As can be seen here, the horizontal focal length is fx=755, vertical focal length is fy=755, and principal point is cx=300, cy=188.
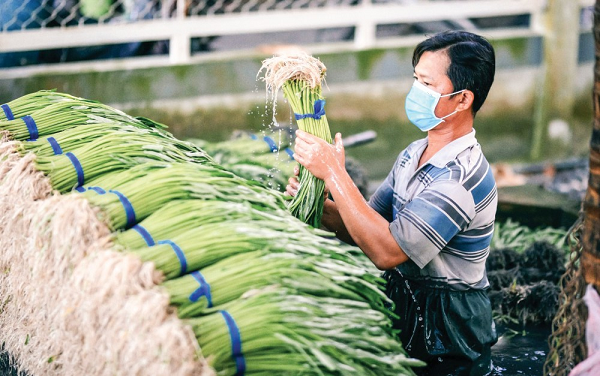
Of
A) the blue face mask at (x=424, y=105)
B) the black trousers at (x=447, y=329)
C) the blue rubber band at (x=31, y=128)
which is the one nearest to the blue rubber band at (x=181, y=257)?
the blue rubber band at (x=31, y=128)

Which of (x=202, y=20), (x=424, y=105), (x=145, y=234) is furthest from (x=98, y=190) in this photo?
(x=202, y=20)

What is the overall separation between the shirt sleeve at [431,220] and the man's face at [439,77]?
12.8 inches

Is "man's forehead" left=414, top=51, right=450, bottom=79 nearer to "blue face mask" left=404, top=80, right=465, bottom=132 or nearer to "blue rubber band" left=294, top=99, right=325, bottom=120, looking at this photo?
"blue face mask" left=404, top=80, right=465, bottom=132

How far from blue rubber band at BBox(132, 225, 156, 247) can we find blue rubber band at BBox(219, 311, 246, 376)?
0.31 metres

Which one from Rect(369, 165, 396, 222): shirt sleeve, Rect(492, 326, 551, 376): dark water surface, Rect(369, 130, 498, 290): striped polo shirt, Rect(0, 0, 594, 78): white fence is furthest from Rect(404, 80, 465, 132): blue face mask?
Rect(0, 0, 594, 78): white fence

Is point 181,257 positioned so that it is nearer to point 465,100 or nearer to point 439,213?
point 439,213

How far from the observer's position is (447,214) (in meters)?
2.61

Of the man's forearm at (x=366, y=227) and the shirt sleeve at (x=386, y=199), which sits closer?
the man's forearm at (x=366, y=227)

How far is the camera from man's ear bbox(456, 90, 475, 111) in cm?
281

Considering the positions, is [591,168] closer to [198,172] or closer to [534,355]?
[198,172]

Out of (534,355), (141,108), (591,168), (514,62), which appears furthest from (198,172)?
(514,62)

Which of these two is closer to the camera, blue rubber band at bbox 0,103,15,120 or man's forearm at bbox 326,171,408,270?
man's forearm at bbox 326,171,408,270

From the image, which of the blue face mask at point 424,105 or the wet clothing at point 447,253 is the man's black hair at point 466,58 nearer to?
the blue face mask at point 424,105

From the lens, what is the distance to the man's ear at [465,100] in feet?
9.21
